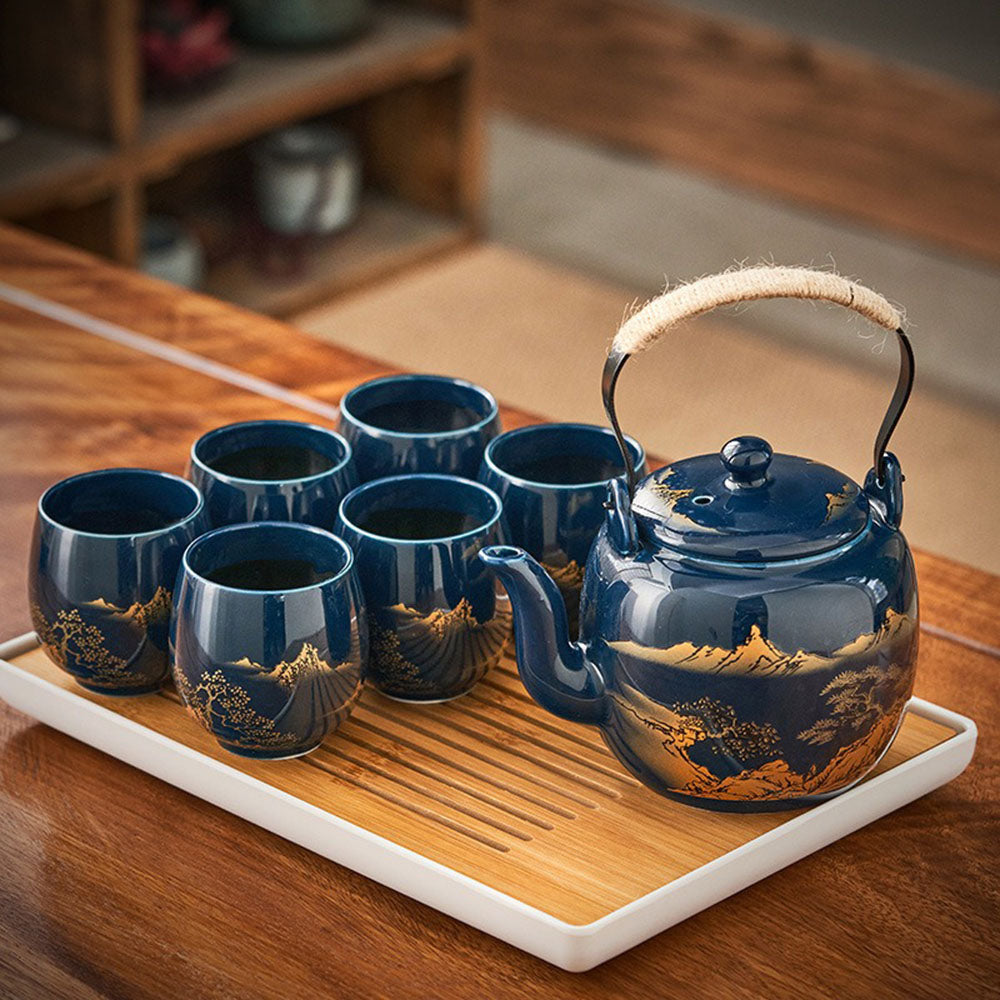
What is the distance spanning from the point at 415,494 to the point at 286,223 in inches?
76.1

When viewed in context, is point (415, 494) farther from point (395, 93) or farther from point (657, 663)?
point (395, 93)

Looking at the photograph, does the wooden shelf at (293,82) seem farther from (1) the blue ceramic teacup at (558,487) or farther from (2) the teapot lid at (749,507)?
(2) the teapot lid at (749,507)

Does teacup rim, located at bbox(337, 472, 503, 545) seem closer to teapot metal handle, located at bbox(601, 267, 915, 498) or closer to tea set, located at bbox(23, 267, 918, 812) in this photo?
tea set, located at bbox(23, 267, 918, 812)

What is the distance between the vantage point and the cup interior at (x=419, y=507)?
0.88 m

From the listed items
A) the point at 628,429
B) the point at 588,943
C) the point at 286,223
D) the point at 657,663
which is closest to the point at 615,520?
the point at 657,663

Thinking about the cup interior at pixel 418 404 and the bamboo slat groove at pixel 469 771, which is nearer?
the bamboo slat groove at pixel 469 771

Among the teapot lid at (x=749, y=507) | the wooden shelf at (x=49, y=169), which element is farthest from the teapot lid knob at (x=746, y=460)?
the wooden shelf at (x=49, y=169)

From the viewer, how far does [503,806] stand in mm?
805

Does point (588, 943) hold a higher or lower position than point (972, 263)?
higher

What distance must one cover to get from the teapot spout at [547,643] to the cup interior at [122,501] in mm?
191

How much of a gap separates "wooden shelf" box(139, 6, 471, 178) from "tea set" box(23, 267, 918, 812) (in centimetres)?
160

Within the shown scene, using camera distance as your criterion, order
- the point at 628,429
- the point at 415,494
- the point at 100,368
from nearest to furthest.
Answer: the point at 415,494 < the point at 100,368 < the point at 628,429

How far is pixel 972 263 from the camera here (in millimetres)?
2975

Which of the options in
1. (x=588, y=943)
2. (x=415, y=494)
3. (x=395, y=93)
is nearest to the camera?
(x=588, y=943)
